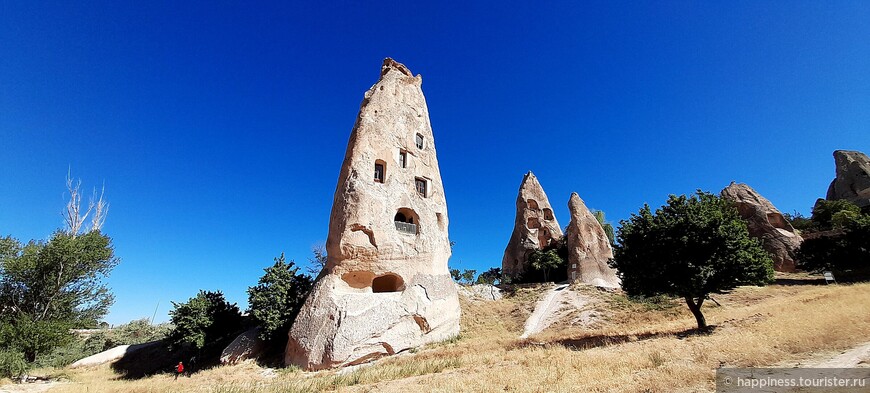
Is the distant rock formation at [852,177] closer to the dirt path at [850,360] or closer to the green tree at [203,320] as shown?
the dirt path at [850,360]

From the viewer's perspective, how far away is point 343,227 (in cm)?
1917

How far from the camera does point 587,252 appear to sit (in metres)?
34.2

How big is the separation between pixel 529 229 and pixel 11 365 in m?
41.2

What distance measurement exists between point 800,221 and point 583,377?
77440 millimetres

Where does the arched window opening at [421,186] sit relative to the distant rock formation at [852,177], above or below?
below

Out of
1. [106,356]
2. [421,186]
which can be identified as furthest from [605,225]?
[106,356]

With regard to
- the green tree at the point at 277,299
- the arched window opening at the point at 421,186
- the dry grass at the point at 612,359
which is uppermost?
the arched window opening at the point at 421,186

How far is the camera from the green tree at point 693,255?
14312mm

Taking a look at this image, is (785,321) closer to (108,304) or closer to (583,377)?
(583,377)

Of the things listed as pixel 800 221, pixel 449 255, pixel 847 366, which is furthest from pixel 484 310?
pixel 800 221

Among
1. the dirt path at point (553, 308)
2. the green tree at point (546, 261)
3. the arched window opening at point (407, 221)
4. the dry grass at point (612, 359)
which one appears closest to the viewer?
the dry grass at point (612, 359)

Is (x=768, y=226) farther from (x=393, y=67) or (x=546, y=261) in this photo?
(x=393, y=67)

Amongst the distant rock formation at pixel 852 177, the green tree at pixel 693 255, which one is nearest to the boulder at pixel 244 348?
the green tree at pixel 693 255

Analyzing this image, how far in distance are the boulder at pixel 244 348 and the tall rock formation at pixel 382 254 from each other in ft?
8.65
